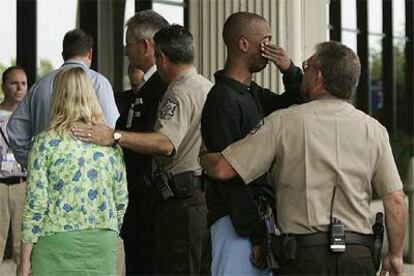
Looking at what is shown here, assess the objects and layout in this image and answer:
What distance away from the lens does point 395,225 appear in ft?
14.5

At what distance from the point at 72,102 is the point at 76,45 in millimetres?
1299

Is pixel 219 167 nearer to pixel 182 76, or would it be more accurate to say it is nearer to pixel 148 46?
pixel 182 76

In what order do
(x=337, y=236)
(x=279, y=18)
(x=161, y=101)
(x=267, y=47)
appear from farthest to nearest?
1. (x=279, y=18)
2. (x=161, y=101)
3. (x=267, y=47)
4. (x=337, y=236)

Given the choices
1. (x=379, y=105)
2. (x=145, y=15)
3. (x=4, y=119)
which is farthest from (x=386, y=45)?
(x=145, y=15)

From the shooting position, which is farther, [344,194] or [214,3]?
[214,3]

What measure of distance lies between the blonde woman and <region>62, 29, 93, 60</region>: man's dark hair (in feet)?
3.81

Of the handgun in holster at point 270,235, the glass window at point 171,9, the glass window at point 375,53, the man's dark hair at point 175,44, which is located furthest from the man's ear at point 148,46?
the glass window at point 375,53

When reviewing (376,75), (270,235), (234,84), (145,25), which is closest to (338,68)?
(234,84)

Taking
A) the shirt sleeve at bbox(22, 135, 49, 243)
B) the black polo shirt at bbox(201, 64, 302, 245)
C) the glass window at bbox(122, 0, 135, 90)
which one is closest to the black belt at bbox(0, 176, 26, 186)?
the glass window at bbox(122, 0, 135, 90)

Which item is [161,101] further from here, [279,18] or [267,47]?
[279,18]

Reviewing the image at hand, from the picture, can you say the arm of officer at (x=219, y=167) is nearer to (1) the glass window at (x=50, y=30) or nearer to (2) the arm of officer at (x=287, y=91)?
(2) the arm of officer at (x=287, y=91)

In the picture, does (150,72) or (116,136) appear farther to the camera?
(150,72)

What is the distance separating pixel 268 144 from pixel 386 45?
15.1 metres

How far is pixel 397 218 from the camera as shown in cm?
442
